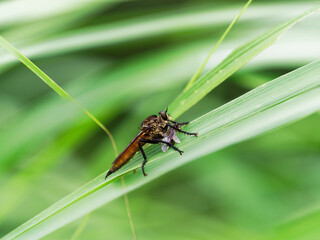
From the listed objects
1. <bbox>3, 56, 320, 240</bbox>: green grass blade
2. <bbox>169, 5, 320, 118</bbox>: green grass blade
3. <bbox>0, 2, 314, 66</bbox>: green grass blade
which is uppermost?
<bbox>0, 2, 314, 66</bbox>: green grass blade

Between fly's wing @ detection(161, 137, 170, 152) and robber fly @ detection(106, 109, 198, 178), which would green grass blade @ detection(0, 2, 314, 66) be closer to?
robber fly @ detection(106, 109, 198, 178)

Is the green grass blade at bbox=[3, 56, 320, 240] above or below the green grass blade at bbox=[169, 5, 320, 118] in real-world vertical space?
below

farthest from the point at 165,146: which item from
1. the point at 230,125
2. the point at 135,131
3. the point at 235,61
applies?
the point at 135,131

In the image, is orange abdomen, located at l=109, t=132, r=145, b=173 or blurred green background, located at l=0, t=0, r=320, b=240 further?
blurred green background, located at l=0, t=0, r=320, b=240

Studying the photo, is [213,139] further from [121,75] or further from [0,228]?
[0,228]

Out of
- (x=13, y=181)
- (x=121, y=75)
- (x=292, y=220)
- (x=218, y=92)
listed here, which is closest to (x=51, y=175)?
(x=13, y=181)

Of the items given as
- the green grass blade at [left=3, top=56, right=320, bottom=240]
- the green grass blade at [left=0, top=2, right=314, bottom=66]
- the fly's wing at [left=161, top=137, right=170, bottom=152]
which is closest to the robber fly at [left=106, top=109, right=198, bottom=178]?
the fly's wing at [left=161, top=137, right=170, bottom=152]

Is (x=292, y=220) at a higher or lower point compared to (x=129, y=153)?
lower
